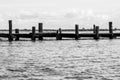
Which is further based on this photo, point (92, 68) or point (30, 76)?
point (92, 68)

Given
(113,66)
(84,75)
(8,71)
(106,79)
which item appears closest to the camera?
(106,79)

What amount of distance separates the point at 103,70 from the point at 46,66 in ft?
11.1

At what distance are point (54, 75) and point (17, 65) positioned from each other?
13.9 ft

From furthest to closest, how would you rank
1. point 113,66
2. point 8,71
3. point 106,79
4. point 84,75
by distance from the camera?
point 113,66
point 8,71
point 84,75
point 106,79

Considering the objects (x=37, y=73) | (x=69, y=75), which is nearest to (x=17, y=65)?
(x=37, y=73)

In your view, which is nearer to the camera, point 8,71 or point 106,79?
point 106,79

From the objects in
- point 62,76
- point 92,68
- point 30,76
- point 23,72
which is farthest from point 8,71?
point 92,68

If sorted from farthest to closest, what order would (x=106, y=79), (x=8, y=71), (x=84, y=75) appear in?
(x=8, y=71), (x=84, y=75), (x=106, y=79)

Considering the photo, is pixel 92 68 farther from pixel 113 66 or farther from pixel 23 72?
pixel 23 72

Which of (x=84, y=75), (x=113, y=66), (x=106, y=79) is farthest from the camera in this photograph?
(x=113, y=66)

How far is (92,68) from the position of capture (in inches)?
727

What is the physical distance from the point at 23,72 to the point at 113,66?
5101 mm

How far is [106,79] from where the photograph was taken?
15.2 metres

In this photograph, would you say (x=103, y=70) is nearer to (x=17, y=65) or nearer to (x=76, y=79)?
(x=76, y=79)
